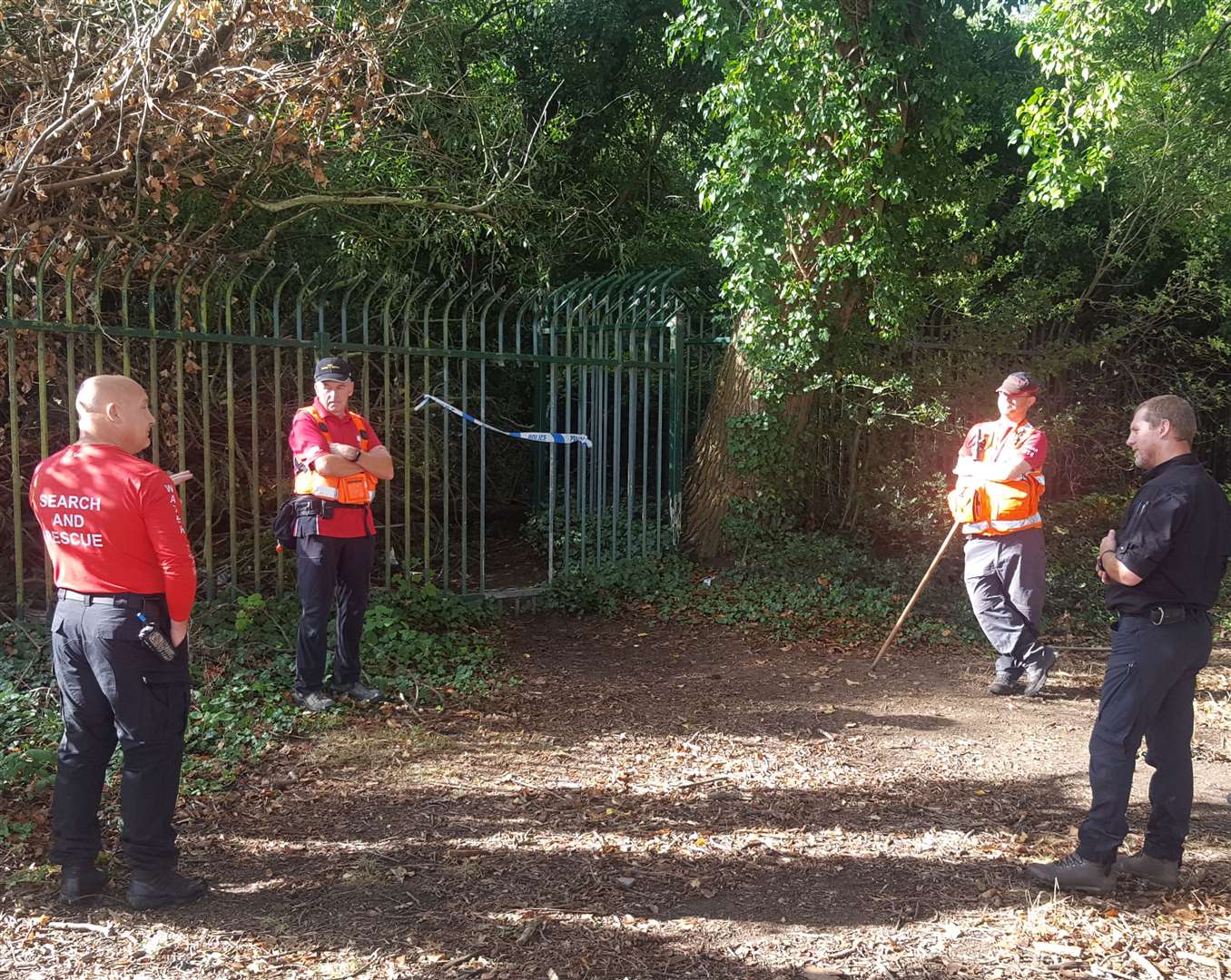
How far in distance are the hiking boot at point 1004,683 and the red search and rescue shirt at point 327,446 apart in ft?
12.6

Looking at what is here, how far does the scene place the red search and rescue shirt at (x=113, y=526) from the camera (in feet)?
10.9

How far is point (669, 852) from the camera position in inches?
154

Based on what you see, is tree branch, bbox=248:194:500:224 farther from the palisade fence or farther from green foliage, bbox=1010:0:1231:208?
green foliage, bbox=1010:0:1231:208

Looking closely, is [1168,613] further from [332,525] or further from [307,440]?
[307,440]

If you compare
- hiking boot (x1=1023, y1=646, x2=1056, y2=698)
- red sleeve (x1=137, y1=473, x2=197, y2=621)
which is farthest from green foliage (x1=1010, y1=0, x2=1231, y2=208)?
red sleeve (x1=137, y1=473, x2=197, y2=621)

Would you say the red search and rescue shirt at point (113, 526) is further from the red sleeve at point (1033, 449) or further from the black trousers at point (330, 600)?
the red sleeve at point (1033, 449)

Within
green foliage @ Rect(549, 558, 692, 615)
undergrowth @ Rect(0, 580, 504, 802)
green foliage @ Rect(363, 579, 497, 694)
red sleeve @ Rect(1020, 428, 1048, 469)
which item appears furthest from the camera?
green foliage @ Rect(549, 558, 692, 615)

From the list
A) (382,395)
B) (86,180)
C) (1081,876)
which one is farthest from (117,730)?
(382,395)

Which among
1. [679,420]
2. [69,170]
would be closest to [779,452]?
[679,420]

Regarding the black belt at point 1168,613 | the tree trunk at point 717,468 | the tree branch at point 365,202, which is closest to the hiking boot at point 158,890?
the black belt at point 1168,613

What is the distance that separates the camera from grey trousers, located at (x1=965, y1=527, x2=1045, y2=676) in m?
5.91

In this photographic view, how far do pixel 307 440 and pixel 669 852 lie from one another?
2.82 meters

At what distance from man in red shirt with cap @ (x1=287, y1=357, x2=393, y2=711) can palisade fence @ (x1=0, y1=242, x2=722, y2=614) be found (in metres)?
0.85

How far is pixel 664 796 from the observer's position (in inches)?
176
